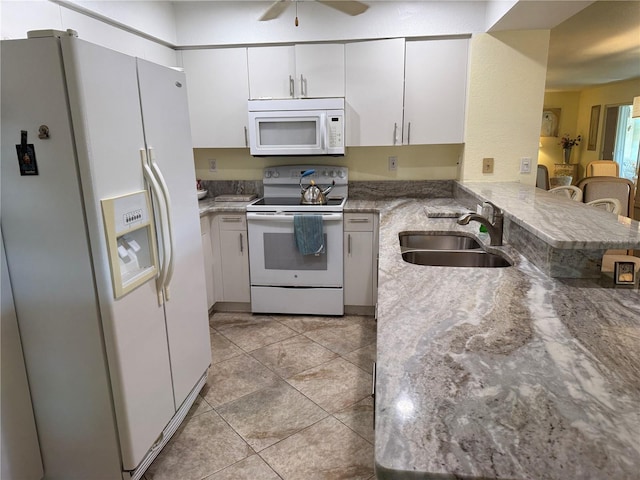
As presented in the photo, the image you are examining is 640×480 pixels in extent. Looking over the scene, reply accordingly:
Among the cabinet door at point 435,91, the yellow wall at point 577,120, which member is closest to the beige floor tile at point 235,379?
the cabinet door at point 435,91

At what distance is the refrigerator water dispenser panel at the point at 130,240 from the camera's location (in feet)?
4.79

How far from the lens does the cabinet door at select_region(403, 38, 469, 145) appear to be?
10.2 feet

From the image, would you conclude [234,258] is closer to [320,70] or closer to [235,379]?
[235,379]

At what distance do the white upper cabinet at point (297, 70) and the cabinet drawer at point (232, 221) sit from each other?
948 mm

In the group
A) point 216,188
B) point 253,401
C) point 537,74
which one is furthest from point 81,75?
point 537,74

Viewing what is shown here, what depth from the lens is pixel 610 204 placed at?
2.98m

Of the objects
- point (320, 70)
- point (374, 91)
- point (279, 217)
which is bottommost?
point (279, 217)

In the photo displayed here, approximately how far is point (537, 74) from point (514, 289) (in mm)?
2302

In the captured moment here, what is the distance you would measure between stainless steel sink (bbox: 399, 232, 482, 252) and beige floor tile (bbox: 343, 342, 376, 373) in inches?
30.5

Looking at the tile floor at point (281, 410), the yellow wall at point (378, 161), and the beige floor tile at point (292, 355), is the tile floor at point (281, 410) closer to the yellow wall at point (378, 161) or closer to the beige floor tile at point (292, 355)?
the beige floor tile at point (292, 355)

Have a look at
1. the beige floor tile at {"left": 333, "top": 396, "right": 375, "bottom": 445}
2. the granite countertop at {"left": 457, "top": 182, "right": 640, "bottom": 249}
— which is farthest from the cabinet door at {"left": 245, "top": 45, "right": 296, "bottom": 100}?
the beige floor tile at {"left": 333, "top": 396, "right": 375, "bottom": 445}

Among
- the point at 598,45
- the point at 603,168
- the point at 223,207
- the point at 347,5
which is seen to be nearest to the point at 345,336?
the point at 223,207

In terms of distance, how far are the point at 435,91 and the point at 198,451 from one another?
2.78 m

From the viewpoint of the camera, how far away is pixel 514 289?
1.45m
